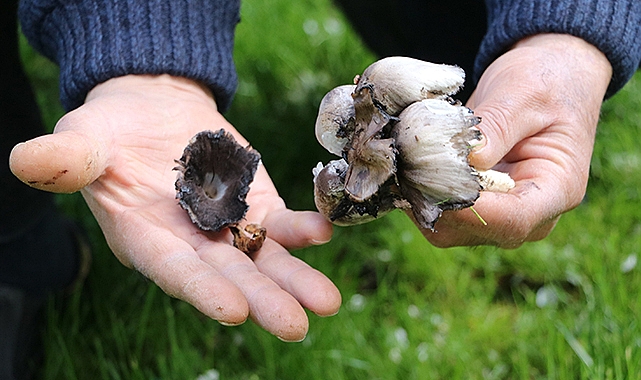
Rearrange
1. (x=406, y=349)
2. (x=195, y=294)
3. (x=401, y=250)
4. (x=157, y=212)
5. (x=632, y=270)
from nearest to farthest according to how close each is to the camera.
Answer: (x=195, y=294) < (x=157, y=212) < (x=406, y=349) < (x=632, y=270) < (x=401, y=250)

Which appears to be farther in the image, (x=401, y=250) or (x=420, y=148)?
(x=401, y=250)

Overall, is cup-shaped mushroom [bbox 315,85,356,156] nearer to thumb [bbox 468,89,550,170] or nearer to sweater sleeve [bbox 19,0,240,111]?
thumb [bbox 468,89,550,170]

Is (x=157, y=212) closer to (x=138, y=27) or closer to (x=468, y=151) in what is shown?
(x=138, y=27)

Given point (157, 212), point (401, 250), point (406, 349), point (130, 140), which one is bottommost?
point (401, 250)

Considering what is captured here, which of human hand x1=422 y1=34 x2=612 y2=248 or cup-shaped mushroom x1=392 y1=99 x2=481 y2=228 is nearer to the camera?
cup-shaped mushroom x1=392 y1=99 x2=481 y2=228

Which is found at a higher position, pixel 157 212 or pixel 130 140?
pixel 130 140

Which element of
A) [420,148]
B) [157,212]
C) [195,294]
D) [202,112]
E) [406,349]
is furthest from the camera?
[406,349]

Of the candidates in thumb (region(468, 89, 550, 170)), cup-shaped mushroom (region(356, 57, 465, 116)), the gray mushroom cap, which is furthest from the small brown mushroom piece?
thumb (region(468, 89, 550, 170))

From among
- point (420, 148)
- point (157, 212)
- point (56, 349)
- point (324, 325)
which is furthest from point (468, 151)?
point (56, 349)
